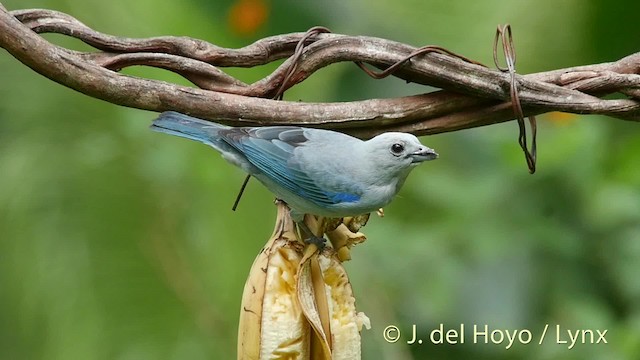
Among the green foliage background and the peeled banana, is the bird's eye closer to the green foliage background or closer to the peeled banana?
the peeled banana

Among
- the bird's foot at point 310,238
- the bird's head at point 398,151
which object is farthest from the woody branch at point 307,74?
the bird's foot at point 310,238

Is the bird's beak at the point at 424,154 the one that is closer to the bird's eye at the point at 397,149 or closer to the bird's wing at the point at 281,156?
the bird's eye at the point at 397,149

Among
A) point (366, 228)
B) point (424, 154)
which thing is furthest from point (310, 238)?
point (366, 228)

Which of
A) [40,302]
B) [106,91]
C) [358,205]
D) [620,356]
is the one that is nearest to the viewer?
[106,91]

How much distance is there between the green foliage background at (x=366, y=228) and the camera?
2.60m

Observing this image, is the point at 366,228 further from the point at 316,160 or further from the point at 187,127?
the point at 187,127

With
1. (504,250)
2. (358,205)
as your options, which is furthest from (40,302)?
(358,205)

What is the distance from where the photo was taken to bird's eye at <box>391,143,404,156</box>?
60.8 inches

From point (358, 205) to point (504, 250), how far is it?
1.15m

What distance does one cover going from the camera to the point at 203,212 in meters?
2.79

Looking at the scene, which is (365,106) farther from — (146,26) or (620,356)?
(146,26)

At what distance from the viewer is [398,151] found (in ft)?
5.15

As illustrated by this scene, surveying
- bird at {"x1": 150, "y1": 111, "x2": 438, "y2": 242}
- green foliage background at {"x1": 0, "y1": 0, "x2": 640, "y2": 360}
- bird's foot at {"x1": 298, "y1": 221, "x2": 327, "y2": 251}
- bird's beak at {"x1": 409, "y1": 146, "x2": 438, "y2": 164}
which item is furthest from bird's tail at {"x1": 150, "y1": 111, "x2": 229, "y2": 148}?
green foliage background at {"x1": 0, "y1": 0, "x2": 640, "y2": 360}

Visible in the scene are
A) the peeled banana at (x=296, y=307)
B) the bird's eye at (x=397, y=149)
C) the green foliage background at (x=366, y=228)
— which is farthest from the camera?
the green foliage background at (x=366, y=228)
